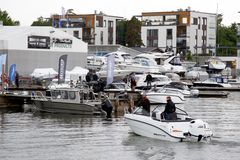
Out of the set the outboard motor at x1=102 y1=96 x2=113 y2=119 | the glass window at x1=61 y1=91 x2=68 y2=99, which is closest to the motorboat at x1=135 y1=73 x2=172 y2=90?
the glass window at x1=61 y1=91 x2=68 y2=99

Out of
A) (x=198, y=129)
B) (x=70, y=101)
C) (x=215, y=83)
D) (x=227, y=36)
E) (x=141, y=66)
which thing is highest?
(x=227, y=36)

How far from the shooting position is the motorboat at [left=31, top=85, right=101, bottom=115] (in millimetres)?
43344

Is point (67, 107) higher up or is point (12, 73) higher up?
point (12, 73)

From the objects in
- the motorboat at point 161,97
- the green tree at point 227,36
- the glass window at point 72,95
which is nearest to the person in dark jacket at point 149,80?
the motorboat at point 161,97

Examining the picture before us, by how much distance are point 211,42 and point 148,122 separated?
106848 millimetres

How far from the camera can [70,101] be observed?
44156 mm

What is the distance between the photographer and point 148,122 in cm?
3172

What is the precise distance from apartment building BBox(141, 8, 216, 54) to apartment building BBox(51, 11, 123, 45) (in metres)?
7.02

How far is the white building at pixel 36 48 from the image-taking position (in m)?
67.7

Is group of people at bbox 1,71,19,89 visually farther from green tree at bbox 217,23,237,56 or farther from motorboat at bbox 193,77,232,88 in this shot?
green tree at bbox 217,23,237,56

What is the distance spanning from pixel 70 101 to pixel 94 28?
8728 cm

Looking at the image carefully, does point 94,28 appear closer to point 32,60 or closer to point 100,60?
point 100,60

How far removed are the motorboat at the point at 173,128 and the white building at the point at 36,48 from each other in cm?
3550

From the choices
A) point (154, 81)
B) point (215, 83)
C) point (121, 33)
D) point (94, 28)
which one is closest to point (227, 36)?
point (121, 33)
